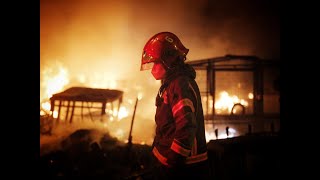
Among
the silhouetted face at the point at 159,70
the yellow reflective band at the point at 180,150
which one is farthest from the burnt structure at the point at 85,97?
the yellow reflective band at the point at 180,150

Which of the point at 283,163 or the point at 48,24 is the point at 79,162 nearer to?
the point at 283,163

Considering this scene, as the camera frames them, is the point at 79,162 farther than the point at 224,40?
No

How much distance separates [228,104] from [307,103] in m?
6.73

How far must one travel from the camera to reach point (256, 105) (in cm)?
1385

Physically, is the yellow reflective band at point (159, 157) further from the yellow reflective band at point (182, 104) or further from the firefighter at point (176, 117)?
the yellow reflective band at point (182, 104)

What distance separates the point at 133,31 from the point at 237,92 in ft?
27.0

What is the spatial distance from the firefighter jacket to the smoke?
39.8ft

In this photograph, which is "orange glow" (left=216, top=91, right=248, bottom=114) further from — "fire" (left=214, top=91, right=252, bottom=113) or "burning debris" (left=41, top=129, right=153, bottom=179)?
"burning debris" (left=41, top=129, right=153, bottom=179)

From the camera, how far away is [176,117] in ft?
13.4

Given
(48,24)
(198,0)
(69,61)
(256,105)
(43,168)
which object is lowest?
(43,168)

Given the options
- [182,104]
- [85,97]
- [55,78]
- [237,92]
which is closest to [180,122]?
[182,104]

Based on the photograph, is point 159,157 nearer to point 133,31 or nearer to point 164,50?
point 164,50

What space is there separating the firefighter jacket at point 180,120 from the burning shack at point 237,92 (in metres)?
8.65
